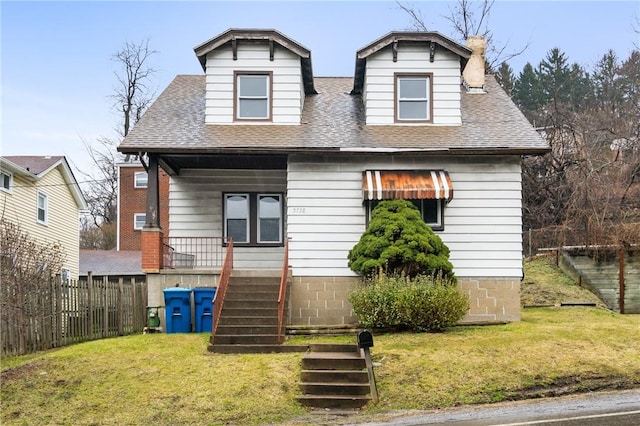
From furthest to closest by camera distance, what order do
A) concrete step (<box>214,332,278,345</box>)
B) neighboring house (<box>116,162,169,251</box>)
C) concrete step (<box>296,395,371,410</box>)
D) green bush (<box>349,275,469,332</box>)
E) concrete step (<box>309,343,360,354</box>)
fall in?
1. neighboring house (<box>116,162,169,251</box>)
2. green bush (<box>349,275,469,332</box>)
3. concrete step (<box>214,332,278,345</box>)
4. concrete step (<box>309,343,360,354</box>)
5. concrete step (<box>296,395,371,410</box>)

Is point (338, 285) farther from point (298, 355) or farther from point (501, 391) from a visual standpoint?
point (501, 391)

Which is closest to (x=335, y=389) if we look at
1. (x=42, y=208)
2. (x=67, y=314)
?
(x=67, y=314)

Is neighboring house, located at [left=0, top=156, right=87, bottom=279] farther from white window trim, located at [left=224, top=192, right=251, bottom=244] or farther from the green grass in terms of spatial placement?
the green grass

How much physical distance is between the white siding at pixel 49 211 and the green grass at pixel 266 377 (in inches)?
531

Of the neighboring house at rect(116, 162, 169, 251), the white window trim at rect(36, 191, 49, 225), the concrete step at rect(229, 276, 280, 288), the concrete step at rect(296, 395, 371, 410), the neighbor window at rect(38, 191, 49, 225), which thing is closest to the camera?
the concrete step at rect(296, 395, 371, 410)

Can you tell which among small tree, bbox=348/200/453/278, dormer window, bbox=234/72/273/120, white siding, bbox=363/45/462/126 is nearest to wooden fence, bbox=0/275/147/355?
dormer window, bbox=234/72/273/120

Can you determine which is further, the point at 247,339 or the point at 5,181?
the point at 5,181

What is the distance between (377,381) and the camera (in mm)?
12203

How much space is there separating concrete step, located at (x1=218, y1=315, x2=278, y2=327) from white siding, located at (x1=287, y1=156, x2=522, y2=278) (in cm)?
257

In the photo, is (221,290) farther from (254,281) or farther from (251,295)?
(254,281)

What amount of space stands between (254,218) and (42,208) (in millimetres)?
14528

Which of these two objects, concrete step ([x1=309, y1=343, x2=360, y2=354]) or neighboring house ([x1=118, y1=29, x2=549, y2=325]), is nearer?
concrete step ([x1=309, y1=343, x2=360, y2=354])

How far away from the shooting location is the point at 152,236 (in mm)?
17312

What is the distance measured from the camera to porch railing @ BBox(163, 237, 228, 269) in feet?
64.8
